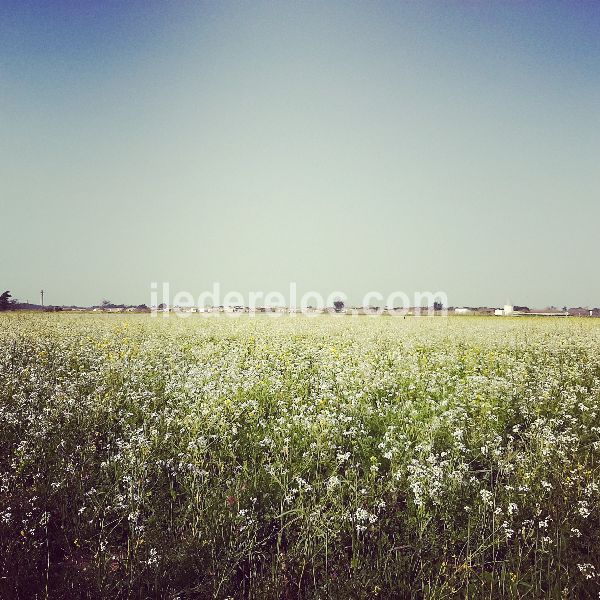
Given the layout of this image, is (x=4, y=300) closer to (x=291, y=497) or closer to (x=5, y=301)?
(x=5, y=301)

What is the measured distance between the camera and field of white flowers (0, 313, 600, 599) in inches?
122

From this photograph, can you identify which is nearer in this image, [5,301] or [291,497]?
[291,497]

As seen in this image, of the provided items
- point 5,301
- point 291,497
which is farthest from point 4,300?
point 291,497

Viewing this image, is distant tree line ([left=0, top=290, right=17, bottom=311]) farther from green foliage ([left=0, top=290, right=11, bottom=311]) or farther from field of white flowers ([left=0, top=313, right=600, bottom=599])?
field of white flowers ([left=0, top=313, right=600, bottom=599])

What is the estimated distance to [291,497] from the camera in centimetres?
386

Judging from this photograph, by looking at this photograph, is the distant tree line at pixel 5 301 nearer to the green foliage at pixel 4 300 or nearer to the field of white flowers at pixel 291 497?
the green foliage at pixel 4 300

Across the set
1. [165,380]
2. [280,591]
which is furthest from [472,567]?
[165,380]

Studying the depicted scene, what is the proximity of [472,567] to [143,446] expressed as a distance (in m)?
3.72

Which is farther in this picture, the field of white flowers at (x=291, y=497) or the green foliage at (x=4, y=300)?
the green foliage at (x=4, y=300)

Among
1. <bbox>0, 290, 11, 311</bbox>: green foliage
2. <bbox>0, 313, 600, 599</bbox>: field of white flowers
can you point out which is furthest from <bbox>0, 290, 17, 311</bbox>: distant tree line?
<bbox>0, 313, 600, 599</bbox>: field of white flowers

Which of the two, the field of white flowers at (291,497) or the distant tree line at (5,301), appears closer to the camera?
the field of white flowers at (291,497)

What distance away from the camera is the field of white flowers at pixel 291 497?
10.2ft

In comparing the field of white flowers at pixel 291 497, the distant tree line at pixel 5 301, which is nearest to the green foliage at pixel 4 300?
the distant tree line at pixel 5 301

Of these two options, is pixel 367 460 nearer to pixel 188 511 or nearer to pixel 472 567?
pixel 472 567
